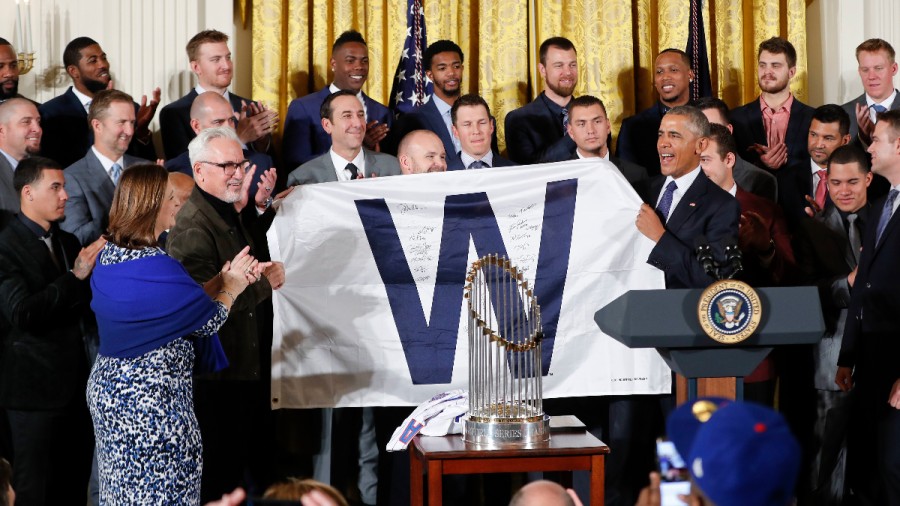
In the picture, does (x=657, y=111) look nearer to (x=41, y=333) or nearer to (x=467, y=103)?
(x=467, y=103)

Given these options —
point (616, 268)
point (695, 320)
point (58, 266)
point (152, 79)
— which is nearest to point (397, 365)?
point (616, 268)

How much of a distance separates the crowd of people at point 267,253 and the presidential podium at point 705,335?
1.33 metres

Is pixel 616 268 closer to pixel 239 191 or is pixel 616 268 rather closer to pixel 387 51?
pixel 239 191

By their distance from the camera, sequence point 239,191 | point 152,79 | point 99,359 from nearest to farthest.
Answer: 1. point 99,359
2. point 239,191
3. point 152,79

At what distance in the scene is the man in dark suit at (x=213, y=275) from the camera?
509 cm

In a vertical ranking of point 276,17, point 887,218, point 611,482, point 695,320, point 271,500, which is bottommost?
point 611,482

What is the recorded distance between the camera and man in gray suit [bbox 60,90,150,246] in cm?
581

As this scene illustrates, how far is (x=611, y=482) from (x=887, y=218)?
1776mm

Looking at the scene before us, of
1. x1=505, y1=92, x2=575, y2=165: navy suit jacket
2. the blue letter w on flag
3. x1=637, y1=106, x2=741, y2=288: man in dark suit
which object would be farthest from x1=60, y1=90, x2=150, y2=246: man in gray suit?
x1=637, y1=106, x2=741, y2=288: man in dark suit

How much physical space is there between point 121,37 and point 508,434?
161 inches

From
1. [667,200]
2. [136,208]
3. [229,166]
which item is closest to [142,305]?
[136,208]

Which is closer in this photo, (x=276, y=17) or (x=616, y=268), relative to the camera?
(x=616, y=268)

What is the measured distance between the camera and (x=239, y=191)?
5.21 meters

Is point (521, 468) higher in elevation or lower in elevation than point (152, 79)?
lower
